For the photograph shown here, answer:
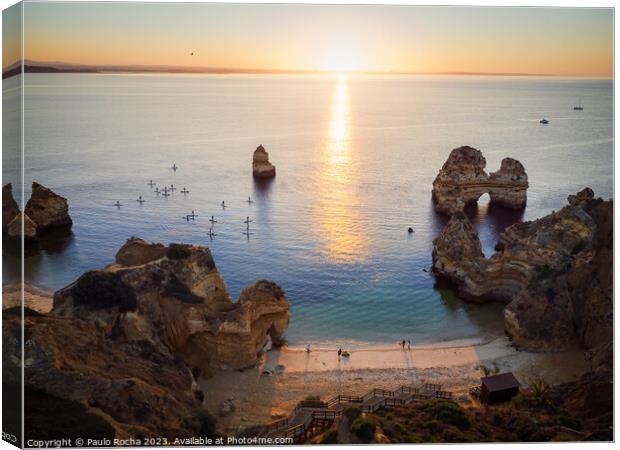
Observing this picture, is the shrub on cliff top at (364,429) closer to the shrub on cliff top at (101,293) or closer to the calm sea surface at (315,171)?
the shrub on cliff top at (101,293)

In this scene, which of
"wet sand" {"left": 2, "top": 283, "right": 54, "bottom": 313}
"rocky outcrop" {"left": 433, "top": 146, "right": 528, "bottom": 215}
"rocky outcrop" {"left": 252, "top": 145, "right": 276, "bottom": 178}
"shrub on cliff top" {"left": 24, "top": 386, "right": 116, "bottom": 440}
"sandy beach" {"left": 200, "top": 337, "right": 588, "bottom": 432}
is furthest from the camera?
"rocky outcrop" {"left": 252, "top": 145, "right": 276, "bottom": 178}

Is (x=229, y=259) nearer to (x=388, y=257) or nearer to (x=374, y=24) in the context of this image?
(x=388, y=257)

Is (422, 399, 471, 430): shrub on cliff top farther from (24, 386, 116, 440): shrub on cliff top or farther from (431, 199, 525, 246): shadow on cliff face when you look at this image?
(431, 199, 525, 246): shadow on cliff face

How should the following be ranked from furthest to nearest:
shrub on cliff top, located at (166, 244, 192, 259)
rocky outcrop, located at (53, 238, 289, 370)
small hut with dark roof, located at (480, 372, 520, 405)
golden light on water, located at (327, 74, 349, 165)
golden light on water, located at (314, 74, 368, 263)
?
golden light on water, located at (327, 74, 349, 165)
golden light on water, located at (314, 74, 368, 263)
shrub on cliff top, located at (166, 244, 192, 259)
rocky outcrop, located at (53, 238, 289, 370)
small hut with dark roof, located at (480, 372, 520, 405)

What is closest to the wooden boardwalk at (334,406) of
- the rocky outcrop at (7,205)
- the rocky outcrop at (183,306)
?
the rocky outcrop at (183,306)

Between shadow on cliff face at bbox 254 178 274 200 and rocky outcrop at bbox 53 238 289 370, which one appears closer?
rocky outcrop at bbox 53 238 289 370

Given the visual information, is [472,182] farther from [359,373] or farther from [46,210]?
[46,210]

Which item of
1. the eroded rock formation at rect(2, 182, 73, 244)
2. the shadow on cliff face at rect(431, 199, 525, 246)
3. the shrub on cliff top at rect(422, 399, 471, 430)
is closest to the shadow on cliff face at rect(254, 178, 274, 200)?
the shadow on cliff face at rect(431, 199, 525, 246)
